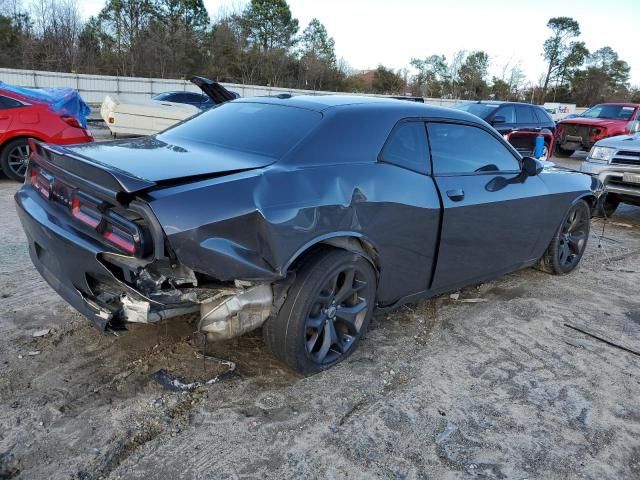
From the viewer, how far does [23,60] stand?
30641 mm

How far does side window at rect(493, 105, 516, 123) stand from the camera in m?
11.6

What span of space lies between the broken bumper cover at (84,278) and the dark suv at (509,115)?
33.0 ft

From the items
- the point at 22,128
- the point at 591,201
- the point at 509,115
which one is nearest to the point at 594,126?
the point at 509,115

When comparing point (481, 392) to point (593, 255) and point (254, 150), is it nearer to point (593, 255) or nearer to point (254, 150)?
point (254, 150)

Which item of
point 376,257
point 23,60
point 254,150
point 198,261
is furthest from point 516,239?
point 23,60

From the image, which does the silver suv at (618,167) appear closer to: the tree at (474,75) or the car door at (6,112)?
the car door at (6,112)

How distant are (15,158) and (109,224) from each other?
6.54m

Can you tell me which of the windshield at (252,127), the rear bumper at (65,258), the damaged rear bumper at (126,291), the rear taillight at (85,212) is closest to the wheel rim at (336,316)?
the damaged rear bumper at (126,291)

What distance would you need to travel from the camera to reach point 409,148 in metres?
3.41

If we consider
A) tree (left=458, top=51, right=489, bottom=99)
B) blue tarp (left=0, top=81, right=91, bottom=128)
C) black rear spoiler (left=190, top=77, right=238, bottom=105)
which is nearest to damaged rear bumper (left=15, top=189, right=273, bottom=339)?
black rear spoiler (left=190, top=77, right=238, bottom=105)

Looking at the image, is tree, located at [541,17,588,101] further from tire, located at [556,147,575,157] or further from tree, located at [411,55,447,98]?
tire, located at [556,147,575,157]

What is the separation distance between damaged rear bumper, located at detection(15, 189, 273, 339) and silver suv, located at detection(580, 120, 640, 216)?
655 cm

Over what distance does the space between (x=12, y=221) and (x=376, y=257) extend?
4607mm

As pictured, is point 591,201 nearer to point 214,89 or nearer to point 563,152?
point 214,89
